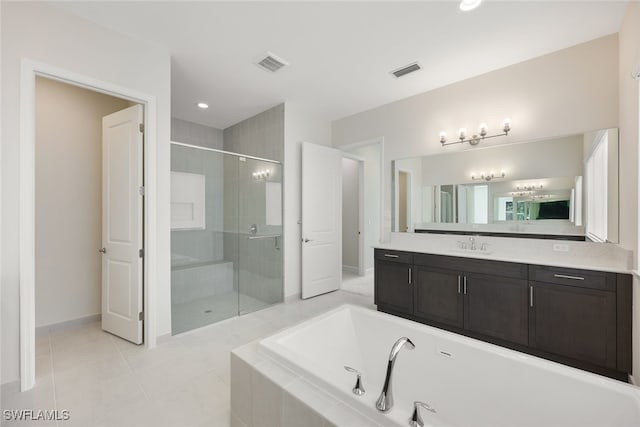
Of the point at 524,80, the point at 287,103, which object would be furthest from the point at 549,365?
the point at 287,103

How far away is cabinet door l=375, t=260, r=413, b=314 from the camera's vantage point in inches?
123

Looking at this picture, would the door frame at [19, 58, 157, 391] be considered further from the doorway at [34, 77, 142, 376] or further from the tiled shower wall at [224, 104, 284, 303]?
the tiled shower wall at [224, 104, 284, 303]

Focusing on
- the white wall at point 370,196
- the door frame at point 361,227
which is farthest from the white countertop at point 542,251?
the white wall at point 370,196

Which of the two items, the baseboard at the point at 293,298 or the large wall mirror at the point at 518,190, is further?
the baseboard at the point at 293,298

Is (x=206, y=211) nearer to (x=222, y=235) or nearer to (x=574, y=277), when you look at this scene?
(x=222, y=235)

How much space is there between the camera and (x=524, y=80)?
277cm

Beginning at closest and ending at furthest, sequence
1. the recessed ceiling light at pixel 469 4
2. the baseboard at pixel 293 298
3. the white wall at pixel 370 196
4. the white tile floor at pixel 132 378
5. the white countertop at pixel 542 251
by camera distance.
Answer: the white tile floor at pixel 132 378
the recessed ceiling light at pixel 469 4
the white countertop at pixel 542 251
the baseboard at pixel 293 298
the white wall at pixel 370 196

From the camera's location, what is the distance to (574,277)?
2.16 meters

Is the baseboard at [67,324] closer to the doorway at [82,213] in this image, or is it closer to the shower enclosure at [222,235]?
the doorway at [82,213]

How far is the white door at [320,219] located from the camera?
395 centimetres

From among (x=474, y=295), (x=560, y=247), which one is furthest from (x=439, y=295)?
(x=560, y=247)

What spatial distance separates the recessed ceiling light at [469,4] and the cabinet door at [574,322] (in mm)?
2236

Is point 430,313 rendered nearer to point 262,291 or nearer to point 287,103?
point 262,291

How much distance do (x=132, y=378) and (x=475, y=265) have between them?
305 cm
